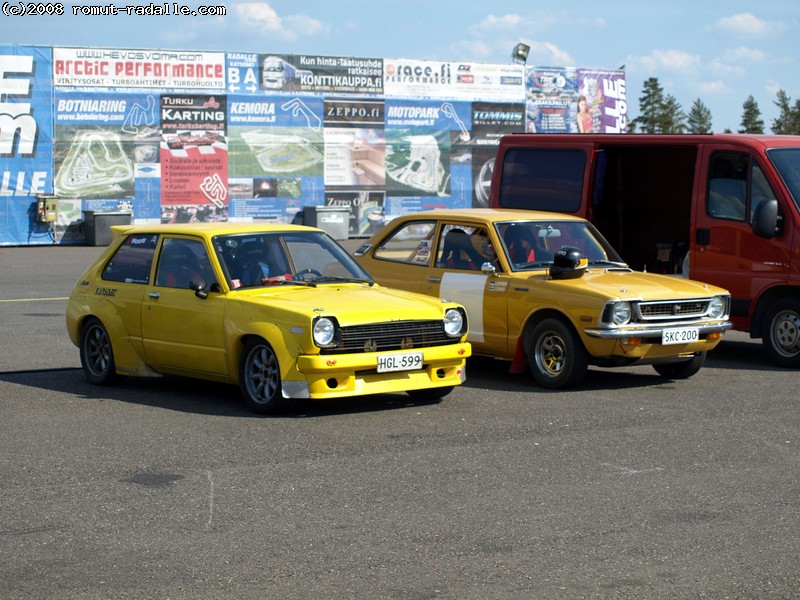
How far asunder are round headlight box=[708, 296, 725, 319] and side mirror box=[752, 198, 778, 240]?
59.7 inches

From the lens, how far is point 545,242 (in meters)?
12.0

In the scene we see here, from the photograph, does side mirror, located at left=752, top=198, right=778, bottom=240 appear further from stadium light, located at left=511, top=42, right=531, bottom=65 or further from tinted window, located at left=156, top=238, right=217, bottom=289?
stadium light, located at left=511, top=42, right=531, bottom=65

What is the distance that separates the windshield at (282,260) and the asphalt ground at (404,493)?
1055 mm

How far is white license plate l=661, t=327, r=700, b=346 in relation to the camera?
424 inches

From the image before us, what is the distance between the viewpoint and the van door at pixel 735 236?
12.6 m

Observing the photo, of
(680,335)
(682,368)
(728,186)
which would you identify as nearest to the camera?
(680,335)

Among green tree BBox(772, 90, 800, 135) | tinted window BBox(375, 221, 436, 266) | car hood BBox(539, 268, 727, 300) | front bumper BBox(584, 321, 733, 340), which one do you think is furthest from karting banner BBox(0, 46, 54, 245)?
green tree BBox(772, 90, 800, 135)

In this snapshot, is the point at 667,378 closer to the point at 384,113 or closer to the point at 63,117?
the point at 63,117

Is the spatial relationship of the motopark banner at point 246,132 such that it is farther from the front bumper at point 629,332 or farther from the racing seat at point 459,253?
the front bumper at point 629,332

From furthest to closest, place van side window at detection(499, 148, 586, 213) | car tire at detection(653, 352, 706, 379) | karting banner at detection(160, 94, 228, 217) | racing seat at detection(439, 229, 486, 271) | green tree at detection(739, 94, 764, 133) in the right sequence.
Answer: green tree at detection(739, 94, 764, 133) < karting banner at detection(160, 94, 228, 217) < van side window at detection(499, 148, 586, 213) < racing seat at detection(439, 229, 486, 271) < car tire at detection(653, 352, 706, 379)

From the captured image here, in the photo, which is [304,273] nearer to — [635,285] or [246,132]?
[635,285]

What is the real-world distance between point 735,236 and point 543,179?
2.63m

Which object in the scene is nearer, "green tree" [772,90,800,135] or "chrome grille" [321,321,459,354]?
"chrome grille" [321,321,459,354]

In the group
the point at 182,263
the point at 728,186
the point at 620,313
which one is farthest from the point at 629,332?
the point at 182,263
